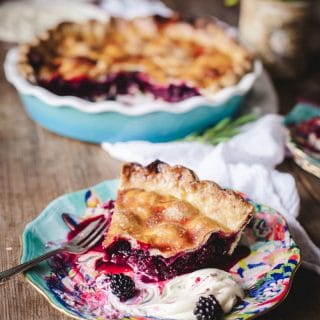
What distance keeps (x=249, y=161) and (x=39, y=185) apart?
59 cm

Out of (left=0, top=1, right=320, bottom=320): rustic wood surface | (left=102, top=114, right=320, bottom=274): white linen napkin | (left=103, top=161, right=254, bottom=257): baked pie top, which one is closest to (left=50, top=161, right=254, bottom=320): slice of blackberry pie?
(left=103, top=161, right=254, bottom=257): baked pie top

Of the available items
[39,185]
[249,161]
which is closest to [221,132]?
[249,161]

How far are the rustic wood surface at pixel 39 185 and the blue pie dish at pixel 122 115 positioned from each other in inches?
2.7

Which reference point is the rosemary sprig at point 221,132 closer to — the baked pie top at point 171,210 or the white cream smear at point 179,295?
the baked pie top at point 171,210

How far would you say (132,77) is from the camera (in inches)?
92.6

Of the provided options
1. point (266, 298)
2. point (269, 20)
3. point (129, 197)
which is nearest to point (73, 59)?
point (269, 20)

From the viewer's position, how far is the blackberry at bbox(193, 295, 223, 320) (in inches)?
46.3

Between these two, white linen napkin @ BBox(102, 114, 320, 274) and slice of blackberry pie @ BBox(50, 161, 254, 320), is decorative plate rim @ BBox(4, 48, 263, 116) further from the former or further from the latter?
slice of blackberry pie @ BBox(50, 161, 254, 320)

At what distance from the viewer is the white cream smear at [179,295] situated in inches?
47.6

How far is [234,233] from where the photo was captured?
1.39m

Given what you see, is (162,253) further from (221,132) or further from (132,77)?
(132,77)

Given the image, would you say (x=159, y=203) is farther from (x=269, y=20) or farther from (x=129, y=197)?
(x=269, y=20)

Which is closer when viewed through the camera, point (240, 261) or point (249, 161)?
point (240, 261)

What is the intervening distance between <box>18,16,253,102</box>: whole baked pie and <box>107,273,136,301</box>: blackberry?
97cm
